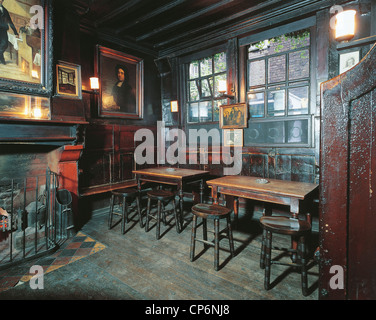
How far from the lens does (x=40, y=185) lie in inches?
168

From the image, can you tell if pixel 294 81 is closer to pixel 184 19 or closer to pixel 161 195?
pixel 184 19

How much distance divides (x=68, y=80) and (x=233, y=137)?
351 centimetres

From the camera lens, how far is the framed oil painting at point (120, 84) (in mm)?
5199

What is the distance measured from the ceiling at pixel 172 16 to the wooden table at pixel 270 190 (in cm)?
331

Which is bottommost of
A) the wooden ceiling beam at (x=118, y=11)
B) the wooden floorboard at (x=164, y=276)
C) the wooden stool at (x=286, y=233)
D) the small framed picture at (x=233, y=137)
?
the wooden floorboard at (x=164, y=276)

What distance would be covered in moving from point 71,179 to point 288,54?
15.8 ft

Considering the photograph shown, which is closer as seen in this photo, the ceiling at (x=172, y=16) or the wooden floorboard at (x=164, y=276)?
the wooden floorboard at (x=164, y=276)

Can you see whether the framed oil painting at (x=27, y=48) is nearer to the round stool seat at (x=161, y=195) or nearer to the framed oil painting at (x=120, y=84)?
the framed oil painting at (x=120, y=84)

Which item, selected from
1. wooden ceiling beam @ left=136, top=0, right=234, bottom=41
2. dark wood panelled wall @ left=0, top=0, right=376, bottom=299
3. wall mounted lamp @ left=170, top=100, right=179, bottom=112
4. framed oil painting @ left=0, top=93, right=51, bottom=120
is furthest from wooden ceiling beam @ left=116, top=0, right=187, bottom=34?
framed oil painting @ left=0, top=93, right=51, bottom=120

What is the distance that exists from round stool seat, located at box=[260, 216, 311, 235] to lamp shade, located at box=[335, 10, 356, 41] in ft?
8.85

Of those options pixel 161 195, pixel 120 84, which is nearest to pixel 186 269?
pixel 161 195

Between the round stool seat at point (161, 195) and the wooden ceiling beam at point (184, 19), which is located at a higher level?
the wooden ceiling beam at point (184, 19)

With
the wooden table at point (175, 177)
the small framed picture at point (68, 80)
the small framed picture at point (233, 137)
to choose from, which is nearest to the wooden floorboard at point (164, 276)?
the wooden table at point (175, 177)

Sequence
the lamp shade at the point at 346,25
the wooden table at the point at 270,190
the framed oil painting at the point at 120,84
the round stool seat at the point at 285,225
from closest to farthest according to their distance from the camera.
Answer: the round stool seat at the point at 285,225, the wooden table at the point at 270,190, the lamp shade at the point at 346,25, the framed oil painting at the point at 120,84
